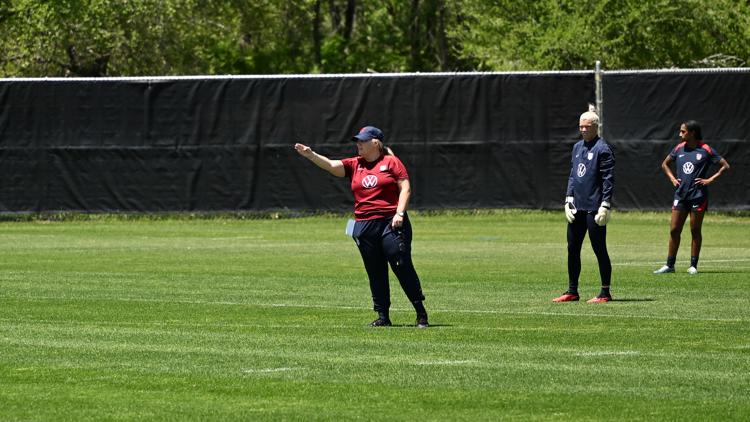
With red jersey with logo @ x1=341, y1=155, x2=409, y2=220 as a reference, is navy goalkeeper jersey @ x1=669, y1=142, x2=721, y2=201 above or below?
below

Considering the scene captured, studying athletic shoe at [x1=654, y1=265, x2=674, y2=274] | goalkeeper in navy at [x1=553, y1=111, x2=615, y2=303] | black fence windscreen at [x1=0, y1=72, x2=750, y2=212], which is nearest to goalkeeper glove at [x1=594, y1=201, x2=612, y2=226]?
goalkeeper in navy at [x1=553, y1=111, x2=615, y2=303]

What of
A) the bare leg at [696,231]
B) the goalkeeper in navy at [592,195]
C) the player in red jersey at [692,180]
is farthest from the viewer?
the player in red jersey at [692,180]

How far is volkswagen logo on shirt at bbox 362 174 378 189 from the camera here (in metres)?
13.8

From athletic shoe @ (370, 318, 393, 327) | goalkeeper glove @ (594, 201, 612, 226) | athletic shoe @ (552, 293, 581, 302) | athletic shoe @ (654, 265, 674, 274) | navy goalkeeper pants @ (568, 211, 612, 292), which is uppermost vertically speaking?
goalkeeper glove @ (594, 201, 612, 226)

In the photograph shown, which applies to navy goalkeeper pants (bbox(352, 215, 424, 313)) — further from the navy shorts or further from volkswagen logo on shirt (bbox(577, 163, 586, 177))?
the navy shorts

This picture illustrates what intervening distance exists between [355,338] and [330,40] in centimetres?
4558

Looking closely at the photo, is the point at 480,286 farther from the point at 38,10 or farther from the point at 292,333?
the point at 38,10

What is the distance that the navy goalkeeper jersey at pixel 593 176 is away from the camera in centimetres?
1648

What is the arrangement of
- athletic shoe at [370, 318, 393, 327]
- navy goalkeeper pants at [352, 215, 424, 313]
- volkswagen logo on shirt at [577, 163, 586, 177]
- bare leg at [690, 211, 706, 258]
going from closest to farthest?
navy goalkeeper pants at [352, 215, 424, 313], athletic shoe at [370, 318, 393, 327], volkswagen logo on shirt at [577, 163, 586, 177], bare leg at [690, 211, 706, 258]

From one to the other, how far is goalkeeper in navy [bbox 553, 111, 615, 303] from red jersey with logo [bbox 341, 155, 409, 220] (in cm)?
323

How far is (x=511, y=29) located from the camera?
40406 mm

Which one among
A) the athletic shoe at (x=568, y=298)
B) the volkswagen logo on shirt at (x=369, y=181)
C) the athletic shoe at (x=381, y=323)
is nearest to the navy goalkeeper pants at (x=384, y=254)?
the athletic shoe at (x=381, y=323)

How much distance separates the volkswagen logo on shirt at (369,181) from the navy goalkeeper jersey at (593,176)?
3509 mm

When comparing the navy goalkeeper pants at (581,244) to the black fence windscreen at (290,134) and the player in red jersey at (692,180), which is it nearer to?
the player in red jersey at (692,180)
